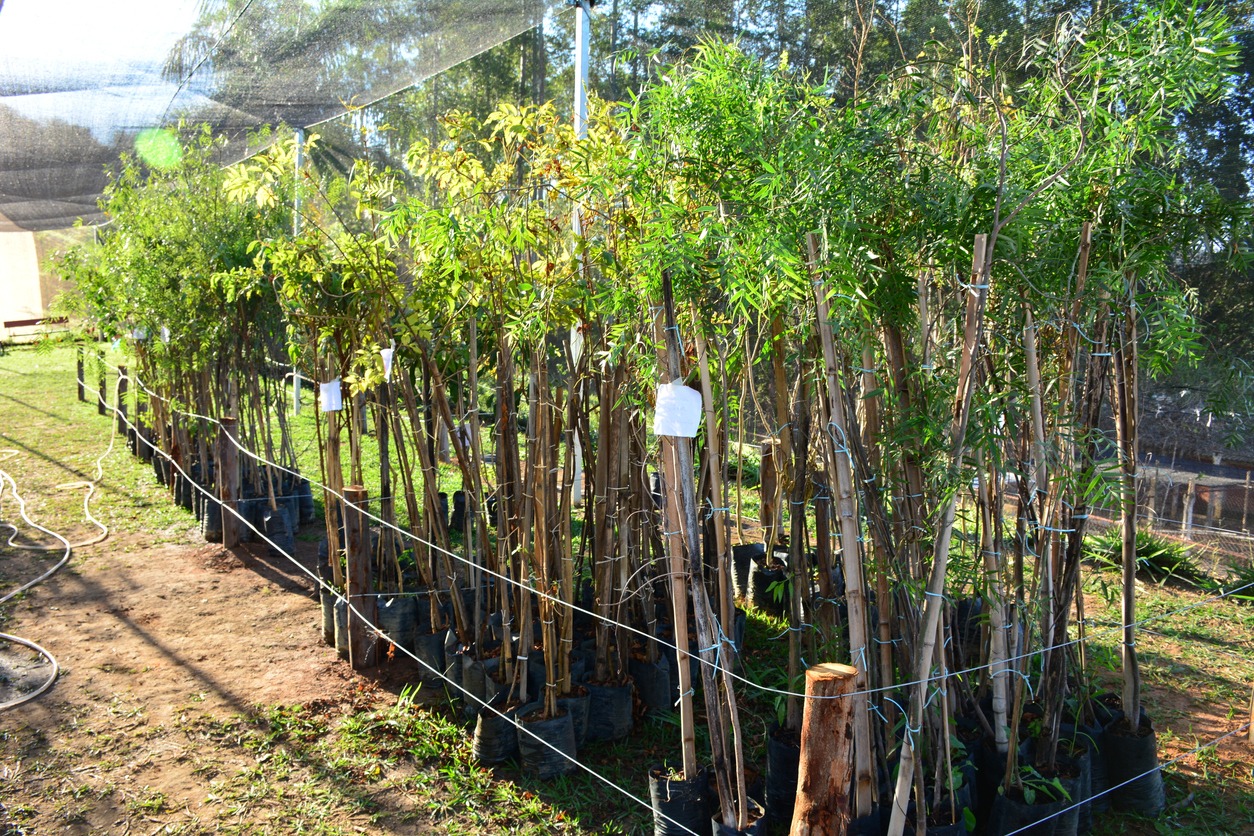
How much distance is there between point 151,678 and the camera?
3.51 metres

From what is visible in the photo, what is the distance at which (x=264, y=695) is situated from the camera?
3.37 meters

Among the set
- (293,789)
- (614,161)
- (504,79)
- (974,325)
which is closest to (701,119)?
(614,161)

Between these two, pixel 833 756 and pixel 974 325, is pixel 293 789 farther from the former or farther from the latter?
pixel 974 325

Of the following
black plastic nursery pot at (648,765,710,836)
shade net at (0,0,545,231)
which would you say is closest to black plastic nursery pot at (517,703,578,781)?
black plastic nursery pot at (648,765,710,836)

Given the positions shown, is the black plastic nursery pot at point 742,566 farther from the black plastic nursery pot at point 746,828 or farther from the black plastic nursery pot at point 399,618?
the black plastic nursery pot at point 746,828

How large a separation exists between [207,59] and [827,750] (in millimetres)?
5544

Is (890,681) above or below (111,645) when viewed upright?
above

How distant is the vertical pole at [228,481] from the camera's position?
4973 mm

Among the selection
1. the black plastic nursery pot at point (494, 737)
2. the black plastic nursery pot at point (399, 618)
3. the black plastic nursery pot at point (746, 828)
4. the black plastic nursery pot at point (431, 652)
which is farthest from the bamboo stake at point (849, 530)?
the black plastic nursery pot at point (399, 618)

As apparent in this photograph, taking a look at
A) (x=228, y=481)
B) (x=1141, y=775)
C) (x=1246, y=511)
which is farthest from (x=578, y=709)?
(x=1246, y=511)

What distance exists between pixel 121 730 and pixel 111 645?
2.81ft

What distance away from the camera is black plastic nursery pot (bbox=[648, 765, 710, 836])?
87.4 inches

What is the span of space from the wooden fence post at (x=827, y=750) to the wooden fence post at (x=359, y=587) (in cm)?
211

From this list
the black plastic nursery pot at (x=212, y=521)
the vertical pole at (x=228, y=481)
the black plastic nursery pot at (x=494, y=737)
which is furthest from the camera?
the black plastic nursery pot at (x=212, y=521)
